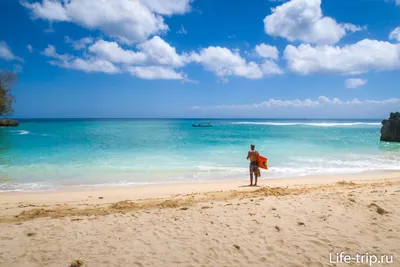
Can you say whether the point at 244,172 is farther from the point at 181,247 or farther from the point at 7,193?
the point at 7,193

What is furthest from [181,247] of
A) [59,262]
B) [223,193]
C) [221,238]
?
[223,193]

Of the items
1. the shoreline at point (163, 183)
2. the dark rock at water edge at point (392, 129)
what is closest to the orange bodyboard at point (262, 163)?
the shoreline at point (163, 183)

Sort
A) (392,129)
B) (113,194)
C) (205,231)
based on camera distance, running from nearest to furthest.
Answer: (205,231), (113,194), (392,129)

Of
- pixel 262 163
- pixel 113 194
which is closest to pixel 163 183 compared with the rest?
pixel 113 194

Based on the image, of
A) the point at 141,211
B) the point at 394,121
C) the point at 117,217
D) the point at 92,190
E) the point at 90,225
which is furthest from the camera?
the point at 394,121

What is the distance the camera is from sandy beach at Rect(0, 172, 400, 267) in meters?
4.60

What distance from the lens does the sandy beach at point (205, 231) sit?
4598mm

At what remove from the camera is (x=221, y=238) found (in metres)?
5.27

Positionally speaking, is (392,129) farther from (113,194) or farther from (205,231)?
(205,231)

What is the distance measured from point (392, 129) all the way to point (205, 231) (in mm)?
42597

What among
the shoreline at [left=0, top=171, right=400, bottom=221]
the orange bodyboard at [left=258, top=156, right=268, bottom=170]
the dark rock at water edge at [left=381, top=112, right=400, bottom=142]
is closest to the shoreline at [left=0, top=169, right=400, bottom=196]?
the shoreline at [left=0, top=171, right=400, bottom=221]

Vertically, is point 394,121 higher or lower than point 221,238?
higher

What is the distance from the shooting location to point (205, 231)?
5.59m

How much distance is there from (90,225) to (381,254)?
20.6 ft
